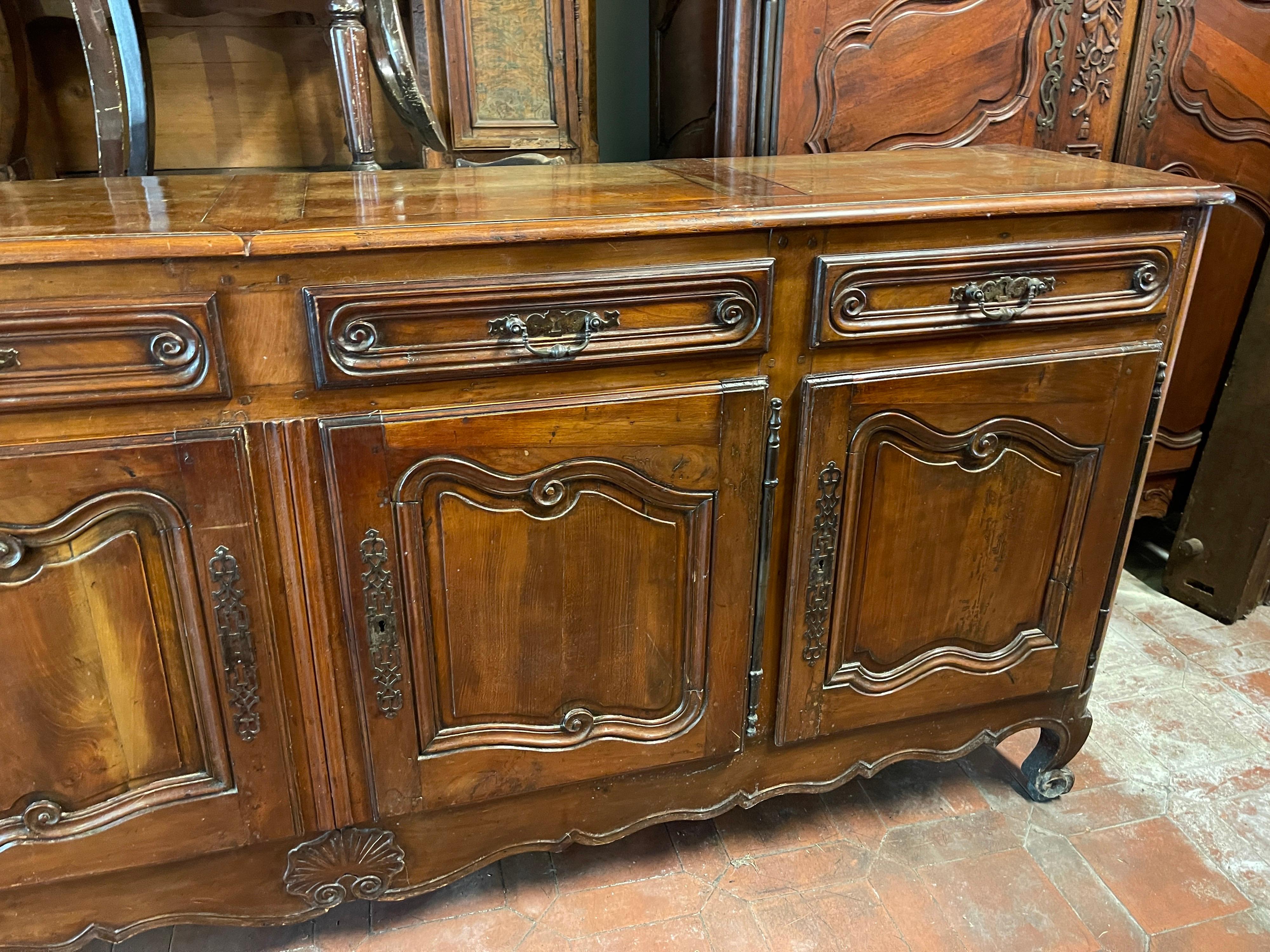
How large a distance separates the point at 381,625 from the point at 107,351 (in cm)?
47

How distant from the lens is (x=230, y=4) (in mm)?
1646

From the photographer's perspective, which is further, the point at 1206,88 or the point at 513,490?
the point at 1206,88

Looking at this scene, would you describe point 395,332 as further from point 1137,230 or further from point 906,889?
point 906,889

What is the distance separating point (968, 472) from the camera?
1421mm

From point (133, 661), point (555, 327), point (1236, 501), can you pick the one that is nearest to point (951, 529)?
point (555, 327)

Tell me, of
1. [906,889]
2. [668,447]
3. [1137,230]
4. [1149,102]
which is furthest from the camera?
[1149,102]

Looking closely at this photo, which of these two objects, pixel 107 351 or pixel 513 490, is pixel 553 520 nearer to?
pixel 513 490

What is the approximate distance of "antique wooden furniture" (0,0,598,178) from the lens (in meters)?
1.55

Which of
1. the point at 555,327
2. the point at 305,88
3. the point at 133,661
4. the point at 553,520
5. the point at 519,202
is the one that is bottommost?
the point at 133,661

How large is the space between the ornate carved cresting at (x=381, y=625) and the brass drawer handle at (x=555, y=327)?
1.01 feet

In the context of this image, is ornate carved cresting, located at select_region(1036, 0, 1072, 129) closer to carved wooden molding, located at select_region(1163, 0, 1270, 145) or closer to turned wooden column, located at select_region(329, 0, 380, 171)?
carved wooden molding, located at select_region(1163, 0, 1270, 145)

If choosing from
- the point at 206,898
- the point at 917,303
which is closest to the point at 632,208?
the point at 917,303

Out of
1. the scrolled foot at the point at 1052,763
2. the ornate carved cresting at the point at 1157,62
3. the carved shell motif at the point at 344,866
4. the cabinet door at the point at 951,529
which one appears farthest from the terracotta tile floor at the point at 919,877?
the ornate carved cresting at the point at 1157,62

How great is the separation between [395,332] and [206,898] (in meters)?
0.88
